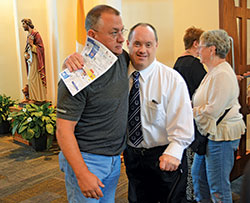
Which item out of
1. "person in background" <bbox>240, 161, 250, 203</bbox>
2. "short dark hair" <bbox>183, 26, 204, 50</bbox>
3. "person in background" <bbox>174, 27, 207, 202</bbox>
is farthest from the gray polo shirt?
"short dark hair" <bbox>183, 26, 204, 50</bbox>

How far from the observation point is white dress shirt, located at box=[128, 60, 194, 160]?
4.25 ft

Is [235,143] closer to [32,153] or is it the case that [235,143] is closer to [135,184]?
[135,184]

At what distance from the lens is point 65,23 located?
494 cm

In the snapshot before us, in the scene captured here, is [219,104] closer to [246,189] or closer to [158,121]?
[158,121]

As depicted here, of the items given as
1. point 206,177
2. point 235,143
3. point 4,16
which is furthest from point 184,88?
point 4,16

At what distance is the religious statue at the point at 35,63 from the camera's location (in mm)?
4750

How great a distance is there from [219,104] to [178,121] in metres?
0.66

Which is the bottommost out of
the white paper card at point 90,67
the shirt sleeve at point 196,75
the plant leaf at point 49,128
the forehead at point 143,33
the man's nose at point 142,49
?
the plant leaf at point 49,128

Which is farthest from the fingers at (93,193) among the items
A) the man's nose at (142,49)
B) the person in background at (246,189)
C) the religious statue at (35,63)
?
the religious statue at (35,63)

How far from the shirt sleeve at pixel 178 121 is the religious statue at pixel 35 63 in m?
3.92

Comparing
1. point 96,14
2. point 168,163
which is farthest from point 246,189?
point 96,14

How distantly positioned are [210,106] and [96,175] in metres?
0.97

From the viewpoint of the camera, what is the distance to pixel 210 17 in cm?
323

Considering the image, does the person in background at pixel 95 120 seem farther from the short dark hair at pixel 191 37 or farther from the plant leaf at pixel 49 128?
the plant leaf at pixel 49 128
